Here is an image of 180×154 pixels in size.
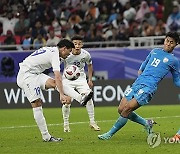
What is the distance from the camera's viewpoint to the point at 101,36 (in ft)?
94.4

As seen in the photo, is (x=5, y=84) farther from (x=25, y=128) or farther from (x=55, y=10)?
(x=25, y=128)

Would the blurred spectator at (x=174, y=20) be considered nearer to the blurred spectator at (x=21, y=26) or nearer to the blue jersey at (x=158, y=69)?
the blurred spectator at (x=21, y=26)

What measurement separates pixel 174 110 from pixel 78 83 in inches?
250

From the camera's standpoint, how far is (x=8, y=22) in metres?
30.6

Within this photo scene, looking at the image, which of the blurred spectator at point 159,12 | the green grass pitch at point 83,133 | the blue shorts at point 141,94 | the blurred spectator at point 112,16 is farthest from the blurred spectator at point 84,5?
the blue shorts at point 141,94

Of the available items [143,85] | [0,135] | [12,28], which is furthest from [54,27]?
[143,85]

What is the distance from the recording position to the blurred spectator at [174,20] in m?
28.3

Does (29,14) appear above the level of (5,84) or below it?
above

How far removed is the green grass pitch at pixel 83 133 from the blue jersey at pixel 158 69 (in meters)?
1.18

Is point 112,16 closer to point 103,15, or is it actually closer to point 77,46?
point 103,15

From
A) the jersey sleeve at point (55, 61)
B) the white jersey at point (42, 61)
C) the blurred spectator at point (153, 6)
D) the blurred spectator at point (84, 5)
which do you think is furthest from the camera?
the blurred spectator at point (84, 5)

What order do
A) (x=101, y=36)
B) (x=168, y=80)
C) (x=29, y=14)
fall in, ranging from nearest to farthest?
(x=168, y=80)
(x=101, y=36)
(x=29, y=14)

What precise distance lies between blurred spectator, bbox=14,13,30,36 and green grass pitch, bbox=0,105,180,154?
5.68m

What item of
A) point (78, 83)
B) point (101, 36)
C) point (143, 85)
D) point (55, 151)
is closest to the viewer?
point (55, 151)
